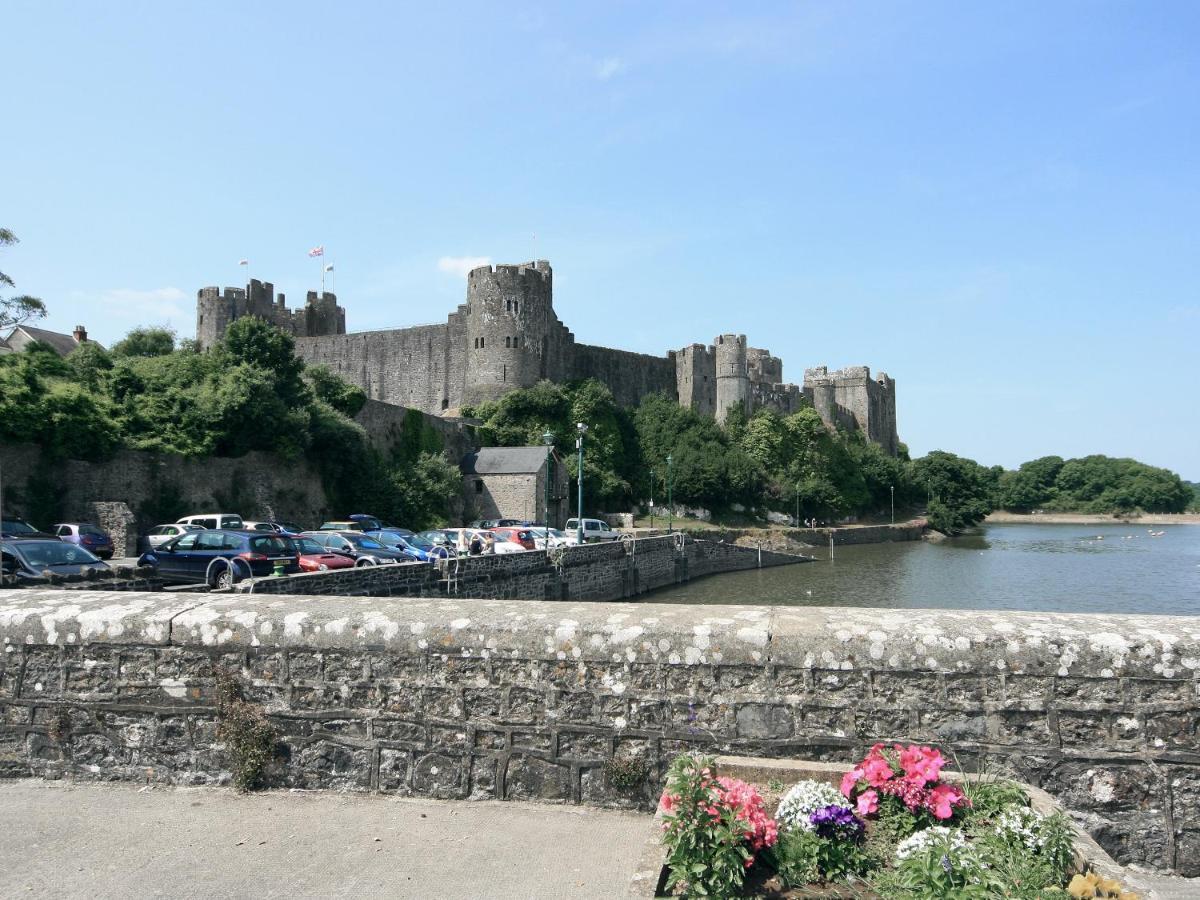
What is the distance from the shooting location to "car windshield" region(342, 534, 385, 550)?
26430mm

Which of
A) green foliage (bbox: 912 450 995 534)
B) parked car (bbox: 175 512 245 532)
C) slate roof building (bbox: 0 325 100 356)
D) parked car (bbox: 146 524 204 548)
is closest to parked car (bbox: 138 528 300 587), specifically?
parked car (bbox: 146 524 204 548)

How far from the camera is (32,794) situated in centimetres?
454

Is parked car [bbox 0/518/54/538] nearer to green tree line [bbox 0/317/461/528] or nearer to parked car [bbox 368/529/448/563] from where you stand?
green tree line [bbox 0/317/461/528]

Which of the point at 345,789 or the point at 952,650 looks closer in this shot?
the point at 952,650

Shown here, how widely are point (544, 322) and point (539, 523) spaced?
804 inches

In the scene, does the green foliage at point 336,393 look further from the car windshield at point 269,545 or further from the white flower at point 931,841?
the white flower at point 931,841

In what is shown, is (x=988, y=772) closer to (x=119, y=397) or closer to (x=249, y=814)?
(x=249, y=814)

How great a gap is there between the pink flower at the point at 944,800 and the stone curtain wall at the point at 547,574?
41.1 feet

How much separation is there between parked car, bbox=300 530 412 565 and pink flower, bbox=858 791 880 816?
20575mm

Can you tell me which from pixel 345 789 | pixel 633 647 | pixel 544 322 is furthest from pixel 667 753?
pixel 544 322

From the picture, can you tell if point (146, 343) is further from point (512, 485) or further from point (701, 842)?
point (701, 842)

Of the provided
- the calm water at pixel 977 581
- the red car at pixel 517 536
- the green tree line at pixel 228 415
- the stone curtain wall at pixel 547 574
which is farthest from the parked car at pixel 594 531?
the green tree line at pixel 228 415

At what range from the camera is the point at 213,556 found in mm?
18375

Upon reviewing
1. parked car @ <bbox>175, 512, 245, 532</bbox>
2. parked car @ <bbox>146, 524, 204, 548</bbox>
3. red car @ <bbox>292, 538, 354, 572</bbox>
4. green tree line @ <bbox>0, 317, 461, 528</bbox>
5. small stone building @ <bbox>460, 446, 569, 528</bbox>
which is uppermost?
green tree line @ <bbox>0, 317, 461, 528</bbox>
